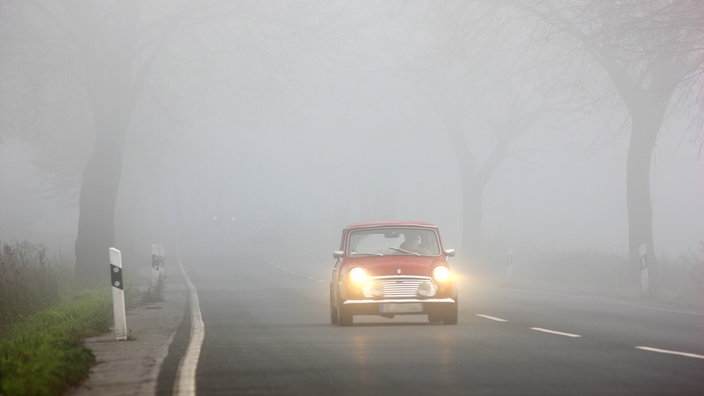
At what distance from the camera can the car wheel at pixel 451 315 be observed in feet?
59.3

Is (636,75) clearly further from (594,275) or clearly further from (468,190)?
(468,190)

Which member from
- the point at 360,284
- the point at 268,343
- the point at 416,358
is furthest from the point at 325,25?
the point at 416,358

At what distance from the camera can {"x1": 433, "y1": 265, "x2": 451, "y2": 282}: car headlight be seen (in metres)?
18.0

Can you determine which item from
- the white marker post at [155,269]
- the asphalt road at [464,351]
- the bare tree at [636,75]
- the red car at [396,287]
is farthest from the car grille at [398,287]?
the white marker post at [155,269]

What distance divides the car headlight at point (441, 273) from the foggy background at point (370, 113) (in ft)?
17.3

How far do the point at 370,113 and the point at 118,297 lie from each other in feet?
141

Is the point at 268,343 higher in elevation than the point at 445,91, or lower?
lower

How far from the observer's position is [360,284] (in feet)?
59.1

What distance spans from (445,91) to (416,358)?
32.4 metres

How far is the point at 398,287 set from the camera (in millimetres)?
17938

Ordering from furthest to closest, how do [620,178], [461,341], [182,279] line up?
[620,178] → [182,279] → [461,341]

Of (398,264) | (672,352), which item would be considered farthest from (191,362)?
(398,264)

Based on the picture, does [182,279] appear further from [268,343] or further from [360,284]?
[268,343]

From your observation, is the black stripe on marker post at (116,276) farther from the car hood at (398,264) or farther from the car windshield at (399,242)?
the car windshield at (399,242)
